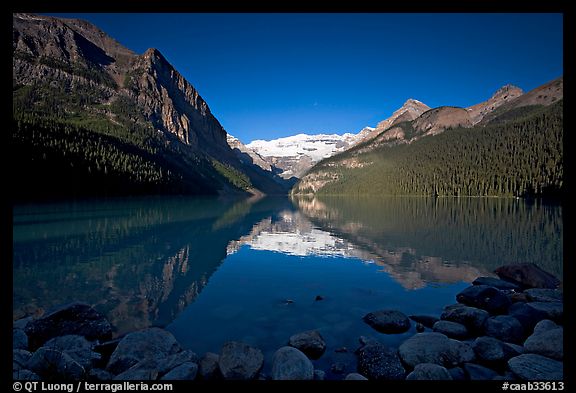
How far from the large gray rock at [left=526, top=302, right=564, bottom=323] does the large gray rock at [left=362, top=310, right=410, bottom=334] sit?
5.26 meters

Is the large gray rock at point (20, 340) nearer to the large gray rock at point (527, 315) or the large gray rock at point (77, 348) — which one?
the large gray rock at point (77, 348)

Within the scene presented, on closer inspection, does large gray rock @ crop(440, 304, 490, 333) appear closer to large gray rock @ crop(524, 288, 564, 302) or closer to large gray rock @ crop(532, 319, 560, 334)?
large gray rock @ crop(532, 319, 560, 334)

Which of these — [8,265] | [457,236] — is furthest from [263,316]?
[457,236]

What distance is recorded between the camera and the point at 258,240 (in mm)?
36562

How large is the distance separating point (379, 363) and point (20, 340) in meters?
11.8

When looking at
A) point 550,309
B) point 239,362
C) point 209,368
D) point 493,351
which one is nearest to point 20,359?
point 209,368

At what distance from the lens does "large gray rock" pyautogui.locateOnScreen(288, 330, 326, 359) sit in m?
10.3

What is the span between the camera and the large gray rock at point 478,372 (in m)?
8.59

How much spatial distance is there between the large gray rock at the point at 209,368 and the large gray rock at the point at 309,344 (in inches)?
113

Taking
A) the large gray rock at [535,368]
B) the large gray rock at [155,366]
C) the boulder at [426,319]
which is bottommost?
the boulder at [426,319]

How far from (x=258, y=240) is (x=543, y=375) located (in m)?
30.3

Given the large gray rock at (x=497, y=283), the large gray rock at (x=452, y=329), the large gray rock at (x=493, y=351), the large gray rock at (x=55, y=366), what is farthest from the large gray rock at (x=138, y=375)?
the large gray rock at (x=497, y=283)

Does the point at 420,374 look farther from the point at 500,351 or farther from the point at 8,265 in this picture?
the point at 8,265
